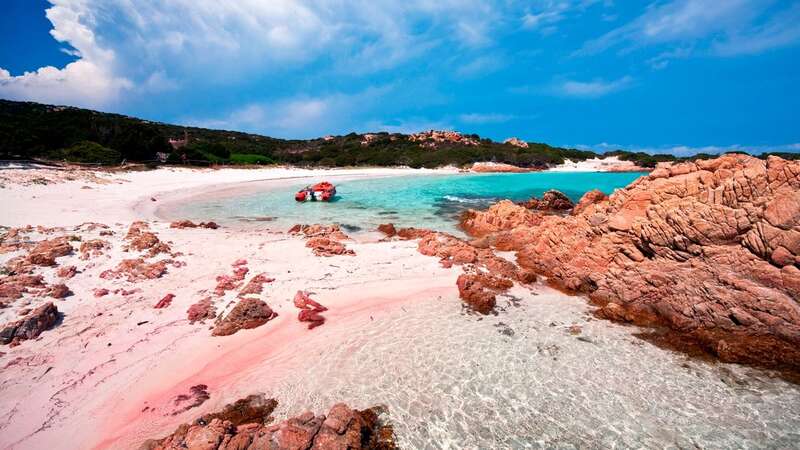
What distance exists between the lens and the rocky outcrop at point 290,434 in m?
4.07

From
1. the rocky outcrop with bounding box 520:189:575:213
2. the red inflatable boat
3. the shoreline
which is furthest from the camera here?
the red inflatable boat

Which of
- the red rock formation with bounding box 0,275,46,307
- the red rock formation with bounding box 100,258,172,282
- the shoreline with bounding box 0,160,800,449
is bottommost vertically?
the shoreline with bounding box 0,160,800,449

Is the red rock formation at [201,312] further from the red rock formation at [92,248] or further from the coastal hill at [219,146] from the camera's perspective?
the coastal hill at [219,146]

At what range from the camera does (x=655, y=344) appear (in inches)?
272

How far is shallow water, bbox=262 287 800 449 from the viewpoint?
4.86m

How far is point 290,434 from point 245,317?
424 centimetres

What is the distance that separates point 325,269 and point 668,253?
9259 mm

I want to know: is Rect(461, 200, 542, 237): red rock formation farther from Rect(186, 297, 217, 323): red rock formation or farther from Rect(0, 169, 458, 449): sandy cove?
Rect(186, 297, 217, 323): red rock formation

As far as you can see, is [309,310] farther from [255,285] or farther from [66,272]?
[66,272]

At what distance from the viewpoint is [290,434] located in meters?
4.19

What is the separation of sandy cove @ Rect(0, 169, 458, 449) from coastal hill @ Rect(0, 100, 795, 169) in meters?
33.5

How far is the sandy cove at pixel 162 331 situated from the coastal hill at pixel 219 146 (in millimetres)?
33480

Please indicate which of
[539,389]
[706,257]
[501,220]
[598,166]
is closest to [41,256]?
[539,389]

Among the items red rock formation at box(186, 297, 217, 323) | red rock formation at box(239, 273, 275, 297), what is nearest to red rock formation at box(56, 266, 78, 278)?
red rock formation at box(186, 297, 217, 323)
